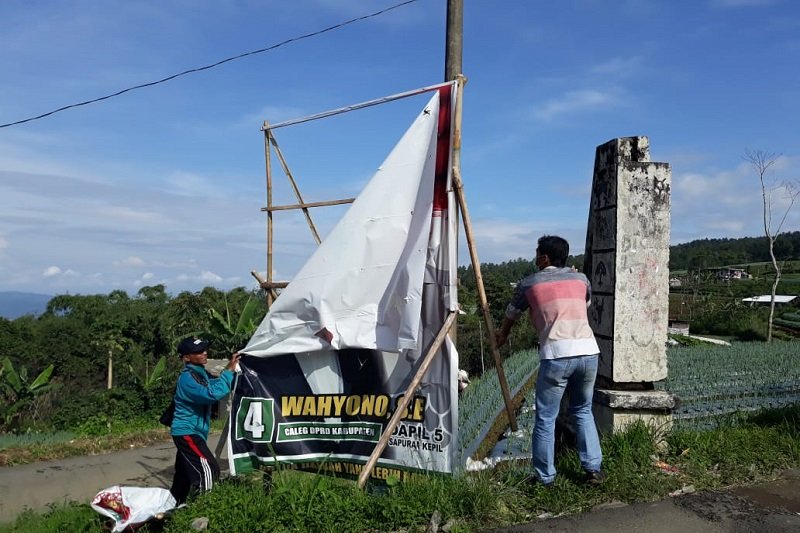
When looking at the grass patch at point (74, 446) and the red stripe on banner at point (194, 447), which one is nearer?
the red stripe on banner at point (194, 447)

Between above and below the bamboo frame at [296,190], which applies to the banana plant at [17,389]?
below

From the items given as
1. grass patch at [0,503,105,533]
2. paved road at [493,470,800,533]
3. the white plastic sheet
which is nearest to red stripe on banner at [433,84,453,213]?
the white plastic sheet

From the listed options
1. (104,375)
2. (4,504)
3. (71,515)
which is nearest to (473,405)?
(71,515)

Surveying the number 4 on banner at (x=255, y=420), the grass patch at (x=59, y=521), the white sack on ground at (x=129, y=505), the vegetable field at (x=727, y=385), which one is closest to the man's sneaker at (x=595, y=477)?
→ the vegetable field at (x=727, y=385)

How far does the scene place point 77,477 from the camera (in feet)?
21.9

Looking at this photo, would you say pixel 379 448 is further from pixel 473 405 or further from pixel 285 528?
pixel 473 405

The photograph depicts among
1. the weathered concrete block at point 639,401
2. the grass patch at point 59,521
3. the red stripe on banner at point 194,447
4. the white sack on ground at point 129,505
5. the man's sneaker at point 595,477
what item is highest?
the weathered concrete block at point 639,401

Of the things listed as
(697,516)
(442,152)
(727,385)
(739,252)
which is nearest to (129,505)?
(442,152)

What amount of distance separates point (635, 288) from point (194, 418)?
11.3ft

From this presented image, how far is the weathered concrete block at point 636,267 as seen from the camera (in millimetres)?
4641

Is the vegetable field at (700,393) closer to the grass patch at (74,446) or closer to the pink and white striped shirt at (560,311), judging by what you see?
the pink and white striped shirt at (560,311)

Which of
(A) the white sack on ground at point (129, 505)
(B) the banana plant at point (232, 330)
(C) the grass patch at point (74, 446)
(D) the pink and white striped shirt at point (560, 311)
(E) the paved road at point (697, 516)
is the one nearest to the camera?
(E) the paved road at point (697, 516)

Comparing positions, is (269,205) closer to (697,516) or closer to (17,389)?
(697,516)

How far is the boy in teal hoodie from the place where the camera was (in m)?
4.37
